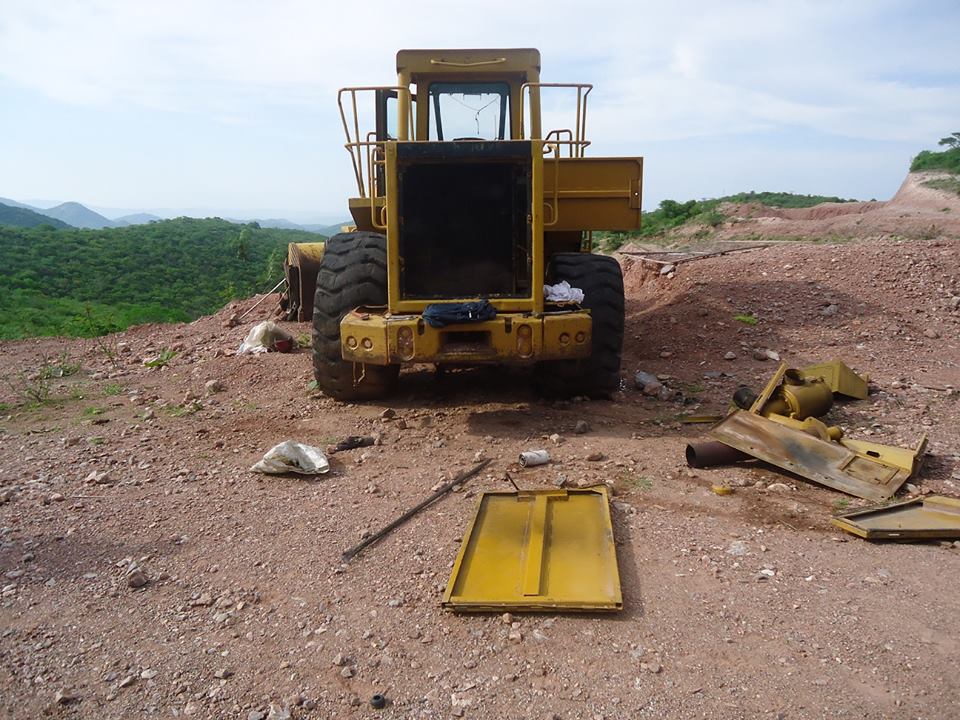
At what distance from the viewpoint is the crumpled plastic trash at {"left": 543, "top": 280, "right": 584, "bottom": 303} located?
5.96m

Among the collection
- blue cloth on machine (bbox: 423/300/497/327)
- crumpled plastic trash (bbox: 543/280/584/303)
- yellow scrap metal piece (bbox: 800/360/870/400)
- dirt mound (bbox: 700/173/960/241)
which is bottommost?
yellow scrap metal piece (bbox: 800/360/870/400)

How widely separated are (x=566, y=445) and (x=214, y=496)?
2.28m

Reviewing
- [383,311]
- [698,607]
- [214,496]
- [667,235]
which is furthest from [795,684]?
[667,235]

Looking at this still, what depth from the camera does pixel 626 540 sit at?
3904 mm

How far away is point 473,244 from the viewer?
20.2 feet

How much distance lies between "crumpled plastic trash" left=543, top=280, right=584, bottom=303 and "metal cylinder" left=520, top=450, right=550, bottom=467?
1.38 metres

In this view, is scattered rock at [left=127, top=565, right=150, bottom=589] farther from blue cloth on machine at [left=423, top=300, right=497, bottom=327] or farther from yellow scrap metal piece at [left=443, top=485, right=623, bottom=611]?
blue cloth on machine at [left=423, top=300, right=497, bottom=327]

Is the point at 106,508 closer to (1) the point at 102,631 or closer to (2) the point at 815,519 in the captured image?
(1) the point at 102,631

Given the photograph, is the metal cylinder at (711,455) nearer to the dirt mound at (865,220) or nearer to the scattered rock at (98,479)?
the scattered rock at (98,479)

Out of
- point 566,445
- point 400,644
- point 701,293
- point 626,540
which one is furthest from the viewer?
point 701,293

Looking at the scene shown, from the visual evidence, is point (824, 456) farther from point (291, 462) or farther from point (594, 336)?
point (291, 462)

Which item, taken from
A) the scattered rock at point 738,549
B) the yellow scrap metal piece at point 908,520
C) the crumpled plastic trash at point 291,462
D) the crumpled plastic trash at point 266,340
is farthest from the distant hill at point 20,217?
the yellow scrap metal piece at point 908,520

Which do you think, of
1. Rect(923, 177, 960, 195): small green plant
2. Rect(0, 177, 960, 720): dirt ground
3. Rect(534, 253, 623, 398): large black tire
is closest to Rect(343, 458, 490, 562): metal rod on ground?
Rect(0, 177, 960, 720): dirt ground

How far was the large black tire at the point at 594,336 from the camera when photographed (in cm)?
623
